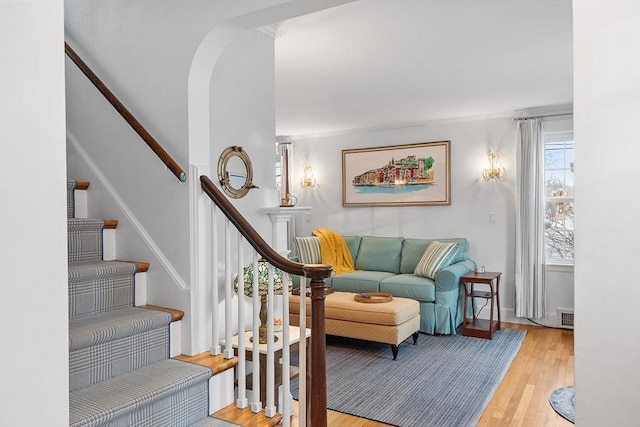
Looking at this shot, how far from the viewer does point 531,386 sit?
353 cm

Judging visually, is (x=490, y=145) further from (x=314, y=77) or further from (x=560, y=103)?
(x=314, y=77)

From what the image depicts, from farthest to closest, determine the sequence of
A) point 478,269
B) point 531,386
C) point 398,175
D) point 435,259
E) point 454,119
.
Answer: point 398,175 → point 454,119 → point 478,269 → point 435,259 → point 531,386

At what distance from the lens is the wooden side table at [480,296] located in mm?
4828

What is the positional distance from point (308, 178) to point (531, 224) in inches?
126

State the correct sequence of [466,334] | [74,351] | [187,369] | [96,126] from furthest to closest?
[466,334] < [96,126] < [187,369] < [74,351]

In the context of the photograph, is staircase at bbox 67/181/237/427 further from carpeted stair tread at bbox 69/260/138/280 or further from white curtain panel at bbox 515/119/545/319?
white curtain panel at bbox 515/119/545/319

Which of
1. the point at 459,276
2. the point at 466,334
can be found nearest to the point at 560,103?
the point at 459,276

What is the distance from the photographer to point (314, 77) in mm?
3951

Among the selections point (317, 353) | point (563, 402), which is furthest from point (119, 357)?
point (563, 402)
